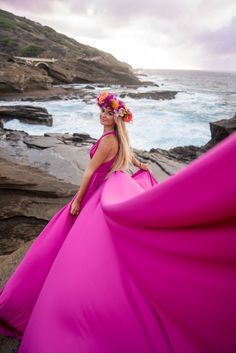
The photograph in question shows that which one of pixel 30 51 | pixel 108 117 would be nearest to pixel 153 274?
pixel 108 117

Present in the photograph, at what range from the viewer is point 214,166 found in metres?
1.04


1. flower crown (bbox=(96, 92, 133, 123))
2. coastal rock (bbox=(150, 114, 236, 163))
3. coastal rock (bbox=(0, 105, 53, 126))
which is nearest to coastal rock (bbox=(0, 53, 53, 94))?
coastal rock (bbox=(0, 105, 53, 126))

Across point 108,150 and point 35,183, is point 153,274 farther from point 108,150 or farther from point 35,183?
point 35,183

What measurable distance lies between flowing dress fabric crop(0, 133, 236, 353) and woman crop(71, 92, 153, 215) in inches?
12.1

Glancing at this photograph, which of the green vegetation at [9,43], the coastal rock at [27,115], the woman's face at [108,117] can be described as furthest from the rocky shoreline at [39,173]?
the green vegetation at [9,43]

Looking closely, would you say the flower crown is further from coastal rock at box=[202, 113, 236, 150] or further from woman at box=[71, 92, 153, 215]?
coastal rock at box=[202, 113, 236, 150]

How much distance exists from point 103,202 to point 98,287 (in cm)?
51

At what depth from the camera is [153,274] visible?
1.51 metres

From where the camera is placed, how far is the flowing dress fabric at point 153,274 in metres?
1.14

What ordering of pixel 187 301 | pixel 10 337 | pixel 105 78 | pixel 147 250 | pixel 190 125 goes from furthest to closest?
pixel 105 78
pixel 190 125
pixel 10 337
pixel 147 250
pixel 187 301

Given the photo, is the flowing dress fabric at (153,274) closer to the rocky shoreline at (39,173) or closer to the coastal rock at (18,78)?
the rocky shoreline at (39,173)

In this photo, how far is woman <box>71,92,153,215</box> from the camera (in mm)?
2422

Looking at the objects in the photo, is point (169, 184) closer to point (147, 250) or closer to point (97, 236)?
point (147, 250)

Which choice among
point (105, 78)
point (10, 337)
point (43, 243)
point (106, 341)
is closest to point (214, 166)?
point (106, 341)
